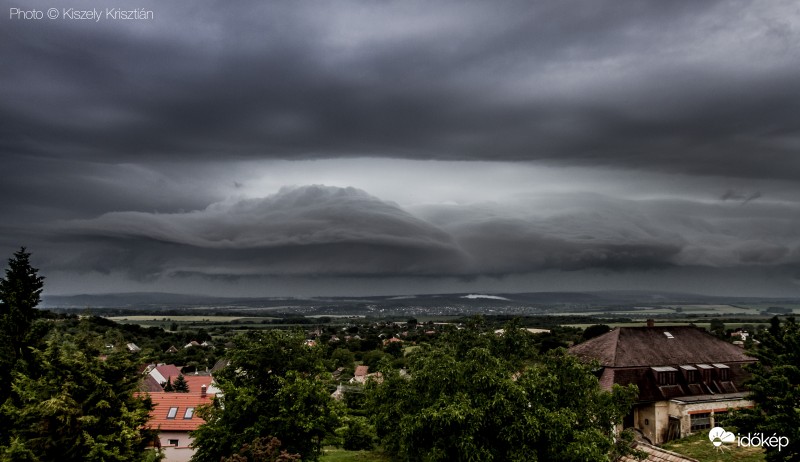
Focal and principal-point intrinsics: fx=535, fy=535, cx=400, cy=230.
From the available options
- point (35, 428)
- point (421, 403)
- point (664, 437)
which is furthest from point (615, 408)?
point (35, 428)

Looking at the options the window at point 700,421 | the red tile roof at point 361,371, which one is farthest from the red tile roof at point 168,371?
the window at point 700,421

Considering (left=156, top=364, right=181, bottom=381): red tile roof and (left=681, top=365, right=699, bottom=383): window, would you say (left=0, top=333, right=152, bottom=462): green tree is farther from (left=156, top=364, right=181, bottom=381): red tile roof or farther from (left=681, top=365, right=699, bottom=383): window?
(left=156, top=364, right=181, bottom=381): red tile roof

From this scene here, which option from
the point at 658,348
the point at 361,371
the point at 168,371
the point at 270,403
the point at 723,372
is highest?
the point at 270,403

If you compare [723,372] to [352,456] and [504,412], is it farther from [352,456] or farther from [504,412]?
[504,412]

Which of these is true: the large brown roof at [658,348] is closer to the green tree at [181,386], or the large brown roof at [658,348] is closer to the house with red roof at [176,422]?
the house with red roof at [176,422]

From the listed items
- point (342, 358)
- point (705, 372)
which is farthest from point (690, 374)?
point (342, 358)

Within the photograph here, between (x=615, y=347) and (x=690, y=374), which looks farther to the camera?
(x=615, y=347)
